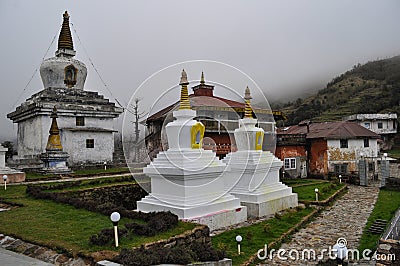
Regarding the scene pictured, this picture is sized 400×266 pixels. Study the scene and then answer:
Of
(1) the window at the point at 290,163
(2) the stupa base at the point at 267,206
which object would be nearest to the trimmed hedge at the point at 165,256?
(2) the stupa base at the point at 267,206

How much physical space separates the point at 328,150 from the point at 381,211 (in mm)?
12635

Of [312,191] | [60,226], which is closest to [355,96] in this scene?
[312,191]

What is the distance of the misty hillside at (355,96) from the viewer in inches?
2454

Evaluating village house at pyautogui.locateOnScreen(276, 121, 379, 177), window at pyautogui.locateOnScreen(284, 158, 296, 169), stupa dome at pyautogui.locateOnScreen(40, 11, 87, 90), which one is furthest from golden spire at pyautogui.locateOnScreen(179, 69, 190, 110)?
window at pyautogui.locateOnScreen(284, 158, 296, 169)

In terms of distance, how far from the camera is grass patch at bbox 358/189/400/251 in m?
11.0

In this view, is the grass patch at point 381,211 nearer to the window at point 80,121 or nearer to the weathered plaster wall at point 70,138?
the weathered plaster wall at point 70,138

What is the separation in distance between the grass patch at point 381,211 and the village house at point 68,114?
17.9 metres

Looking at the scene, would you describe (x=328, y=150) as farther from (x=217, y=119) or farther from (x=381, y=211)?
(x=381, y=211)

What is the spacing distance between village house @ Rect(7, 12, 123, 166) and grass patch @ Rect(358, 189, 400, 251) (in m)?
17.9

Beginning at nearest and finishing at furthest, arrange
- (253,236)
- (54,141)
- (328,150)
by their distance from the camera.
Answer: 1. (253,236)
2. (54,141)
3. (328,150)

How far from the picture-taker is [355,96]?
248ft

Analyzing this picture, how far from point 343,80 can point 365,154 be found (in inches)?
2670

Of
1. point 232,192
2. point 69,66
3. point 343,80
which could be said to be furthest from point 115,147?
point 343,80

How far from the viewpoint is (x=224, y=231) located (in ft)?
39.4
